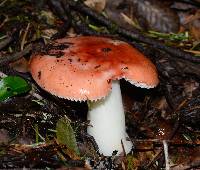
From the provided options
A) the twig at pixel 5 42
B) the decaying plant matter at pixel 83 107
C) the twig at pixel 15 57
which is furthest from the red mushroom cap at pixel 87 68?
the twig at pixel 5 42

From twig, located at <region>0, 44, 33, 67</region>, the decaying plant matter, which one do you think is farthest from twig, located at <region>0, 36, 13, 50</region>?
twig, located at <region>0, 44, 33, 67</region>

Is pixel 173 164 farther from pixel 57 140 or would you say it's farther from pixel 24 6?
pixel 24 6

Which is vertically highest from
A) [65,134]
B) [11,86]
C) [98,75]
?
[98,75]

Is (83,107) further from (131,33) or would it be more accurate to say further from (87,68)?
(131,33)

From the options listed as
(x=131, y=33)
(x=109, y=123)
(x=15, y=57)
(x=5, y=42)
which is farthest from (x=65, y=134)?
A: (x=131, y=33)

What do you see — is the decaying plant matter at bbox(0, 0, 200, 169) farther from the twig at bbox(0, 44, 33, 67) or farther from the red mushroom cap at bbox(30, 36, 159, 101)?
the red mushroom cap at bbox(30, 36, 159, 101)

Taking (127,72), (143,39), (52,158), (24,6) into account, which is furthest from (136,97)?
(24,6)

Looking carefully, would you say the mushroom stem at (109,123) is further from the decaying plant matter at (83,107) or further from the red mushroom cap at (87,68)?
the red mushroom cap at (87,68)
